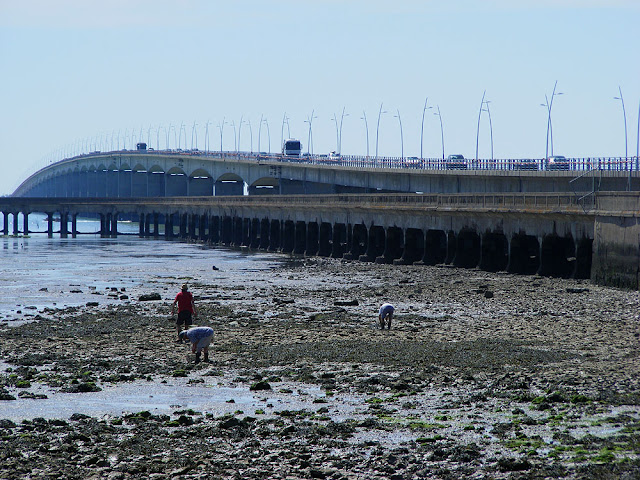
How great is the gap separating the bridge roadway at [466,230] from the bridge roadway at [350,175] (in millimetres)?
2980

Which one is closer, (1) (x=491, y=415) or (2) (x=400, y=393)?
(1) (x=491, y=415)

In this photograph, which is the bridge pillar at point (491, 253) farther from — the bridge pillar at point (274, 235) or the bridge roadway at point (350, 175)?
the bridge pillar at point (274, 235)

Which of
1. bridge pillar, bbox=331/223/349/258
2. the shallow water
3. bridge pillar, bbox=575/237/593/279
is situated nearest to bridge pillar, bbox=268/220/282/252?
the shallow water

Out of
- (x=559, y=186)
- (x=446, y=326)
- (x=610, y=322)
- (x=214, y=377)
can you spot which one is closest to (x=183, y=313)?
(x=214, y=377)

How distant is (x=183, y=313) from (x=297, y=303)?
1080cm

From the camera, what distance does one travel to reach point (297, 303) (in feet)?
118

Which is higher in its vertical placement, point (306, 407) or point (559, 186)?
point (559, 186)

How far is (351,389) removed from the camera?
18.7m

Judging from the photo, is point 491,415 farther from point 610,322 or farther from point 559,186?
point 559,186

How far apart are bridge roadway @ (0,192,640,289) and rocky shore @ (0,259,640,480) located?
4.29m

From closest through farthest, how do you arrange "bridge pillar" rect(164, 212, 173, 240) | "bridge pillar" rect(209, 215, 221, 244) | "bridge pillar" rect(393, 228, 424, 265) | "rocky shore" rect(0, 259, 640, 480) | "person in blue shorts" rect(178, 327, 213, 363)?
"rocky shore" rect(0, 259, 640, 480)
"person in blue shorts" rect(178, 327, 213, 363)
"bridge pillar" rect(393, 228, 424, 265)
"bridge pillar" rect(209, 215, 221, 244)
"bridge pillar" rect(164, 212, 173, 240)

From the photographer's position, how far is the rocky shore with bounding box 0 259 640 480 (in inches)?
542

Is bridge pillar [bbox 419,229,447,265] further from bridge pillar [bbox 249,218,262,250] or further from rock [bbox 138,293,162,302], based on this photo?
bridge pillar [bbox 249,218,262,250]

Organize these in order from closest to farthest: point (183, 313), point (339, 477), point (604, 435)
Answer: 1. point (339, 477)
2. point (604, 435)
3. point (183, 313)
